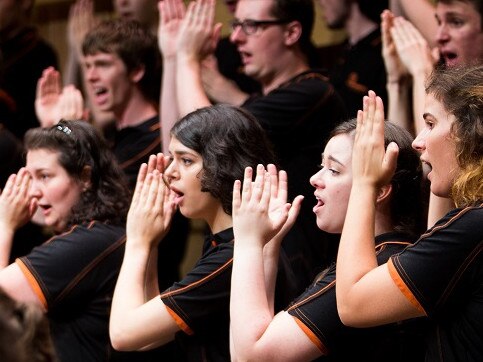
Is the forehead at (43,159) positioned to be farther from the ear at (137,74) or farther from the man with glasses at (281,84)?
the ear at (137,74)

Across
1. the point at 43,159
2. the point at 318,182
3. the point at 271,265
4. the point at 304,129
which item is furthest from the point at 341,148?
the point at 43,159

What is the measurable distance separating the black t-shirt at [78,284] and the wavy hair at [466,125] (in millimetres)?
1255

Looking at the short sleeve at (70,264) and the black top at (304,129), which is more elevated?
the black top at (304,129)

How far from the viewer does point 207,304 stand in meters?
2.72

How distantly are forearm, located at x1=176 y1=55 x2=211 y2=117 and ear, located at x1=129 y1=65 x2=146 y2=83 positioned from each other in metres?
0.47

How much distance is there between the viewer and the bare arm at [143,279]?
9.07ft

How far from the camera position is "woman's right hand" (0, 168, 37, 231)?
335 centimetres

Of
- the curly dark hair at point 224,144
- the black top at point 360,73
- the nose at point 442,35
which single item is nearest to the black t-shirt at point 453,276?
the curly dark hair at point 224,144

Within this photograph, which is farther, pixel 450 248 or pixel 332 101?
pixel 332 101

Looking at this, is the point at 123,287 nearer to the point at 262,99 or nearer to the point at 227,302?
the point at 227,302

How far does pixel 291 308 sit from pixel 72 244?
0.98 metres

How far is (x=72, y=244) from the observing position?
3199 millimetres

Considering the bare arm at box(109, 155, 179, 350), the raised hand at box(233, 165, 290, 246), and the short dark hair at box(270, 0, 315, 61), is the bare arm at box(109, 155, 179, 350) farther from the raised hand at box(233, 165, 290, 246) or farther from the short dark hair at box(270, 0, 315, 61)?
the short dark hair at box(270, 0, 315, 61)

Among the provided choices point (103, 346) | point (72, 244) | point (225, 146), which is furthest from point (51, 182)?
point (225, 146)
